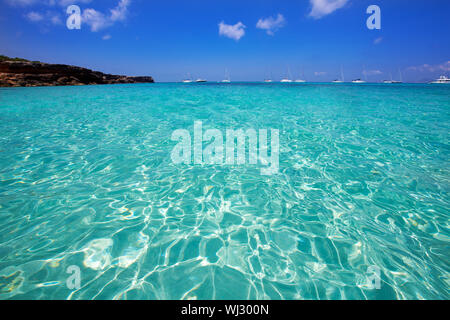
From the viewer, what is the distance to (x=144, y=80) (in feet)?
334

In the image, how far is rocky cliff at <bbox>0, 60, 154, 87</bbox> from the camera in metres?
37.8

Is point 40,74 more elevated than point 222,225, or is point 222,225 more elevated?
point 40,74

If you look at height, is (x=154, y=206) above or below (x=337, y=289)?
above

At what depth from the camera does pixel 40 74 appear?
42.6 m

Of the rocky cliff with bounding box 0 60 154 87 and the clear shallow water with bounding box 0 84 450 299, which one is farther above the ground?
the rocky cliff with bounding box 0 60 154 87

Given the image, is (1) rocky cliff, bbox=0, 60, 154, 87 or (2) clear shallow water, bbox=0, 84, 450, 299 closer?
(2) clear shallow water, bbox=0, 84, 450, 299

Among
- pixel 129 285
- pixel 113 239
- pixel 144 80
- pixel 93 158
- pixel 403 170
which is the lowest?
pixel 129 285

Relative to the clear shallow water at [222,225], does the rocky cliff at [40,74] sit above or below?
above

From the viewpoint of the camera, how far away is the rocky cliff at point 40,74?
3784 centimetres

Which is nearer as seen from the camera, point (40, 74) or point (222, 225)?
point (222, 225)

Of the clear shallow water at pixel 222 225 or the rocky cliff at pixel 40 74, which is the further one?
the rocky cliff at pixel 40 74
